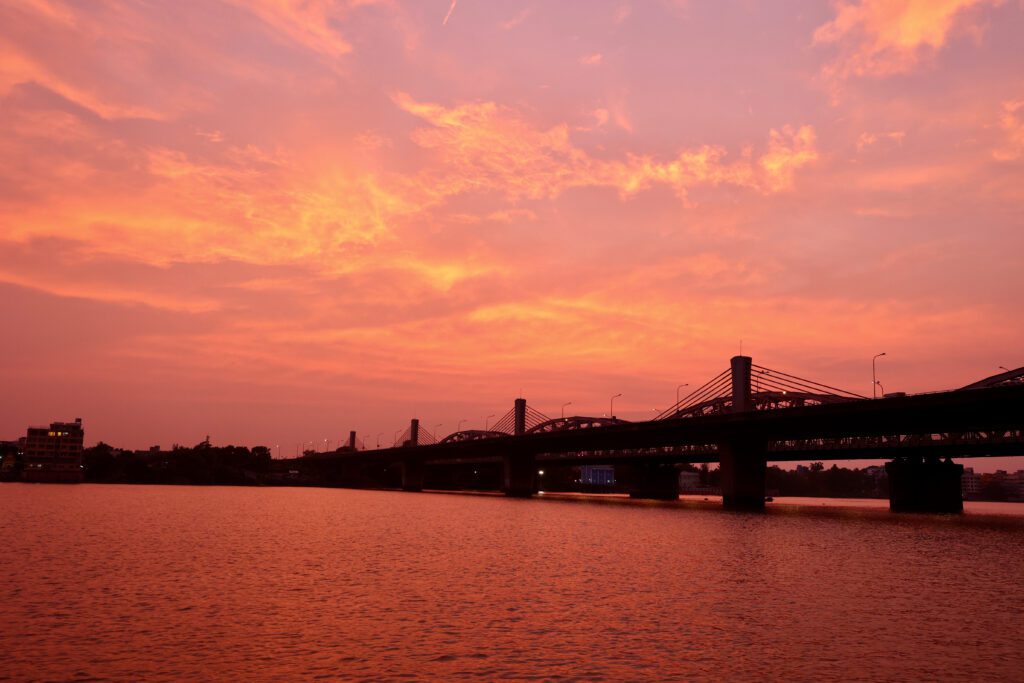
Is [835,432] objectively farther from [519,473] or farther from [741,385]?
[519,473]

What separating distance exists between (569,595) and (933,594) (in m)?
14.2

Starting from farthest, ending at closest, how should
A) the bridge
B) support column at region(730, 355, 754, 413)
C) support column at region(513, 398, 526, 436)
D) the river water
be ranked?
1. support column at region(513, 398, 526, 436)
2. support column at region(730, 355, 754, 413)
3. the bridge
4. the river water

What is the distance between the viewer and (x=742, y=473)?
115 m

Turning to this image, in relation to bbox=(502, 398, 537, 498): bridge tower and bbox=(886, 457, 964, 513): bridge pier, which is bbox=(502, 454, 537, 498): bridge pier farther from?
bbox=(886, 457, 964, 513): bridge pier

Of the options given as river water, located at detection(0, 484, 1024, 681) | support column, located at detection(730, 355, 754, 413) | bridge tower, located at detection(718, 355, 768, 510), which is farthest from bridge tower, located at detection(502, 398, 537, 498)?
river water, located at detection(0, 484, 1024, 681)

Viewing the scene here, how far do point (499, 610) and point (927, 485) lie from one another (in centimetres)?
12175

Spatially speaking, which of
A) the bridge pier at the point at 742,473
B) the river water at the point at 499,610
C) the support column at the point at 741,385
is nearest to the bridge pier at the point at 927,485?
the bridge pier at the point at 742,473

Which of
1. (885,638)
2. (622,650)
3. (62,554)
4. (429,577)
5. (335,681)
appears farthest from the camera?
(62,554)

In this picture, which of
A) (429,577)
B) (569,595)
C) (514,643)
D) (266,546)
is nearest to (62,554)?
(266,546)

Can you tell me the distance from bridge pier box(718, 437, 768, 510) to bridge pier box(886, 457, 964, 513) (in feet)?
91.3

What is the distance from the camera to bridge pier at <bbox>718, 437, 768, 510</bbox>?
113062 millimetres

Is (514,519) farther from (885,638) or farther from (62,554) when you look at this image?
(885,638)

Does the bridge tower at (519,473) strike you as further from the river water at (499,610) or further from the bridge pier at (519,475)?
the river water at (499,610)

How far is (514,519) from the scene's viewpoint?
85.5 m
